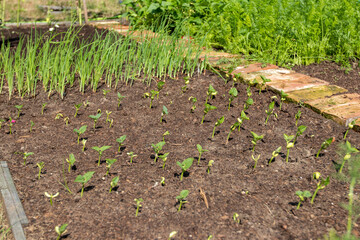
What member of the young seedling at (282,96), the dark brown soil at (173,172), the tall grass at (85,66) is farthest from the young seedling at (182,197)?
the tall grass at (85,66)

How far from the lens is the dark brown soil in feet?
6.63

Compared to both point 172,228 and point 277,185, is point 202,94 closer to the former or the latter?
point 277,185

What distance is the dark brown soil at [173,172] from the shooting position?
2020mm

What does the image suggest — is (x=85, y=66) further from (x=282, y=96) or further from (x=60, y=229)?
(x=60, y=229)

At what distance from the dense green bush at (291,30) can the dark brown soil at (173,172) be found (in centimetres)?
100

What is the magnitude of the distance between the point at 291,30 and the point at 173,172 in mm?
2407

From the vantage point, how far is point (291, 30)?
13.5ft

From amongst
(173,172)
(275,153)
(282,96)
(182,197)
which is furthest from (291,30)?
(182,197)

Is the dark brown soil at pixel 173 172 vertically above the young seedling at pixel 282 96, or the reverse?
the young seedling at pixel 282 96

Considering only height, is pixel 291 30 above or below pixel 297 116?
above

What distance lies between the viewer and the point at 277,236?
1.94 metres

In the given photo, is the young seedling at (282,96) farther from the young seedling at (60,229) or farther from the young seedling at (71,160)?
the young seedling at (60,229)

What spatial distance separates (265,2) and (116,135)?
8.35ft

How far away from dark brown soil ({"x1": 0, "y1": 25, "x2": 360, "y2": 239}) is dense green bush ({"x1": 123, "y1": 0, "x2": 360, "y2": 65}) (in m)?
1.00
